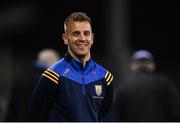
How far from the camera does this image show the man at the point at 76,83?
4.70 m

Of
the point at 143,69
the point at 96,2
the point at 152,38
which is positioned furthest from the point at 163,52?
the point at 143,69

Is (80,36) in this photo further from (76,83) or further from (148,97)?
(148,97)

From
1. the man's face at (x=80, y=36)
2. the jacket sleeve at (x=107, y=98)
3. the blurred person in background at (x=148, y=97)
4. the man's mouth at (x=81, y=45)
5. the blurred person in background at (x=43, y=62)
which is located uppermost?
the man's face at (x=80, y=36)

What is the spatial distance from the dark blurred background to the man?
11617 mm

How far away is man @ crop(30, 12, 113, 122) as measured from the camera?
4.70 meters

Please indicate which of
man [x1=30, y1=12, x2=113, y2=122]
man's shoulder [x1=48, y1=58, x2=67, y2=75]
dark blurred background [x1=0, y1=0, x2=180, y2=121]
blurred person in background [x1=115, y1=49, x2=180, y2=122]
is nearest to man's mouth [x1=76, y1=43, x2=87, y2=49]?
man [x1=30, y1=12, x2=113, y2=122]

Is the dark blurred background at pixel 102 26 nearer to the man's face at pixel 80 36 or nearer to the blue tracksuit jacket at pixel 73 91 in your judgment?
the blue tracksuit jacket at pixel 73 91

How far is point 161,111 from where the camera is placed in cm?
989

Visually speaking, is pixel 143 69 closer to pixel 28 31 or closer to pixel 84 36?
pixel 84 36

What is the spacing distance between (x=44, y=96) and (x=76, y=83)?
0.30 meters

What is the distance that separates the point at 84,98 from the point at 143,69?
525 centimetres

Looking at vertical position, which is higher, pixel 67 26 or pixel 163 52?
pixel 67 26

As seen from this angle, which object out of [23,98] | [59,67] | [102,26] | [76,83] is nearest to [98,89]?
[76,83]

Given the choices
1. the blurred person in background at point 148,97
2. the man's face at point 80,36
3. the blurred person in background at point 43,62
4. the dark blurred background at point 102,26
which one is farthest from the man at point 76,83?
the dark blurred background at point 102,26
